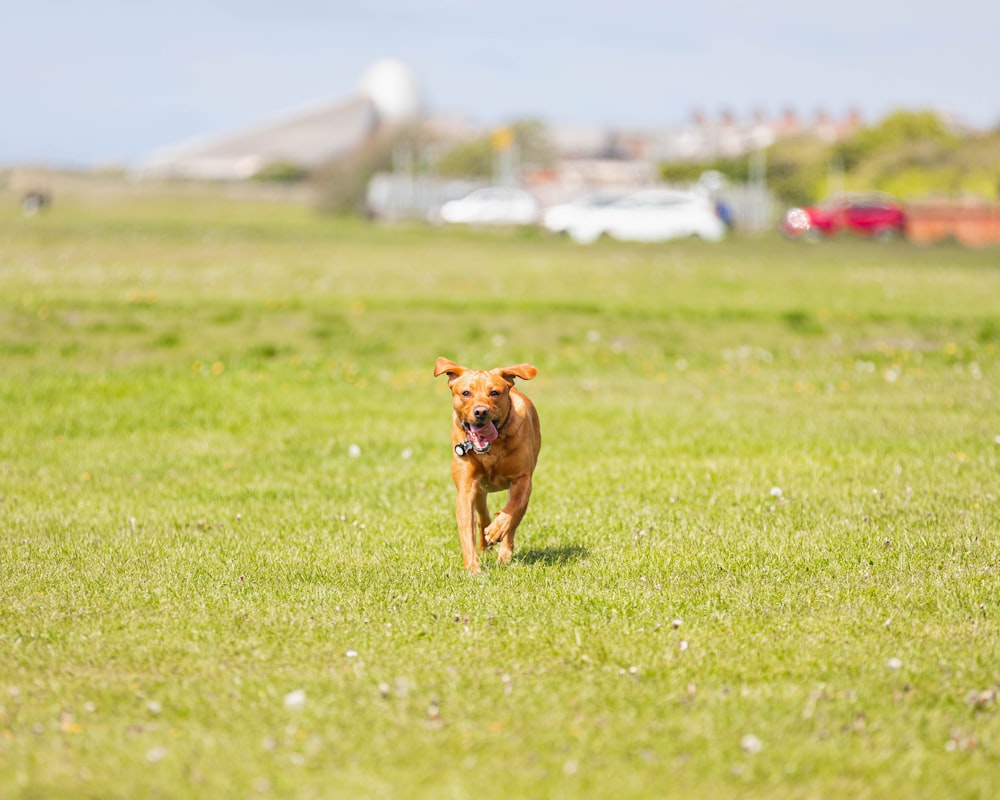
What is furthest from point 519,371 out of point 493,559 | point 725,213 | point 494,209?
point 494,209

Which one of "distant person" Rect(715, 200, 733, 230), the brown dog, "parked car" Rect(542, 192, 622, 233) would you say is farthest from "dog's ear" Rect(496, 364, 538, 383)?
"distant person" Rect(715, 200, 733, 230)

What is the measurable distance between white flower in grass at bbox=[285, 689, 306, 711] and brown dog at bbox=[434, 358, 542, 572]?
208cm

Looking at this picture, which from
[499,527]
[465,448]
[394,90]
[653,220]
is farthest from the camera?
[394,90]

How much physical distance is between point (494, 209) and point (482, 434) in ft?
149

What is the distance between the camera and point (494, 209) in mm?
51750

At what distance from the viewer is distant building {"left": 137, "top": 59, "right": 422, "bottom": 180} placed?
146375 millimetres

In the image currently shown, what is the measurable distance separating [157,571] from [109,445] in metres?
4.23

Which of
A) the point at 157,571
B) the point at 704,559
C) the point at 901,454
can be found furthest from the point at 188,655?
the point at 901,454

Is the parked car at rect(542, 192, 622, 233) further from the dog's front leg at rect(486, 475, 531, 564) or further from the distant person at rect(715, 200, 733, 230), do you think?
the dog's front leg at rect(486, 475, 531, 564)

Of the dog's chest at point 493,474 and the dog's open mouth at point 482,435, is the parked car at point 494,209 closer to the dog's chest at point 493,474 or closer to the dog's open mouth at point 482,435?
the dog's chest at point 493,474

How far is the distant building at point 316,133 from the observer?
146375mm

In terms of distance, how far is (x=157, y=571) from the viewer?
7.51m

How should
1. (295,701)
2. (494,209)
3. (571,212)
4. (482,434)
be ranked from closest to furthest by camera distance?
1. (295,701)
2. (482,434)
3. (571,212)
4. (494,209)

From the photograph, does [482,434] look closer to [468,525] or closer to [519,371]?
[519,371]
